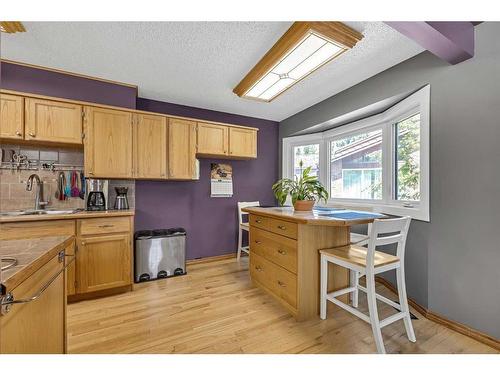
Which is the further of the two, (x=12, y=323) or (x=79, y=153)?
(x=79, y=153)

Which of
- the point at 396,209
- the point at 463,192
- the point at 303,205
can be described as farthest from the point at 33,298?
the point at 396,209

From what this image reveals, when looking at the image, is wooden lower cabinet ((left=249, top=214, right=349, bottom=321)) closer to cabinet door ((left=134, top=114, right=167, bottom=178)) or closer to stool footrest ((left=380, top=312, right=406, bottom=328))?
stool footrest ((left=380, top=312, right=406, bottom=328))

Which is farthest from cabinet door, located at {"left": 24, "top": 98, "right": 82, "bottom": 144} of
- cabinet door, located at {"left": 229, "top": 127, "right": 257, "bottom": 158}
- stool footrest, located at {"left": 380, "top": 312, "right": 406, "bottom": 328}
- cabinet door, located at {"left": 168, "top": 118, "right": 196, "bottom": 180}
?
stool footrest, located at {"left": 380, "top": 312, "right": 406, "bottom": 328}

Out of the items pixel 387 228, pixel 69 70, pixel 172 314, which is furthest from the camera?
pixel 69 70

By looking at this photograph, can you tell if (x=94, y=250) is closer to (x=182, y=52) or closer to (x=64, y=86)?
(x=64, y=86)

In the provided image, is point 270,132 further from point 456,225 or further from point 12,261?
point 12,261

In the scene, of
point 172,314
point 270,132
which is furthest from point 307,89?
point 172,314

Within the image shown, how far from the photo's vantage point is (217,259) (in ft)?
11.4

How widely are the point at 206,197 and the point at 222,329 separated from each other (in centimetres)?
204

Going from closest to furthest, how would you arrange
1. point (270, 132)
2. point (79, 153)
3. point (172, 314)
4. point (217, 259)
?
point (172, 314) < point (79, 153) < point (217, 259) < point (270, 132)

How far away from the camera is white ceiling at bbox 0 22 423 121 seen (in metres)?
1.71

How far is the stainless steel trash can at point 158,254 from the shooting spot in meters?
2.65
